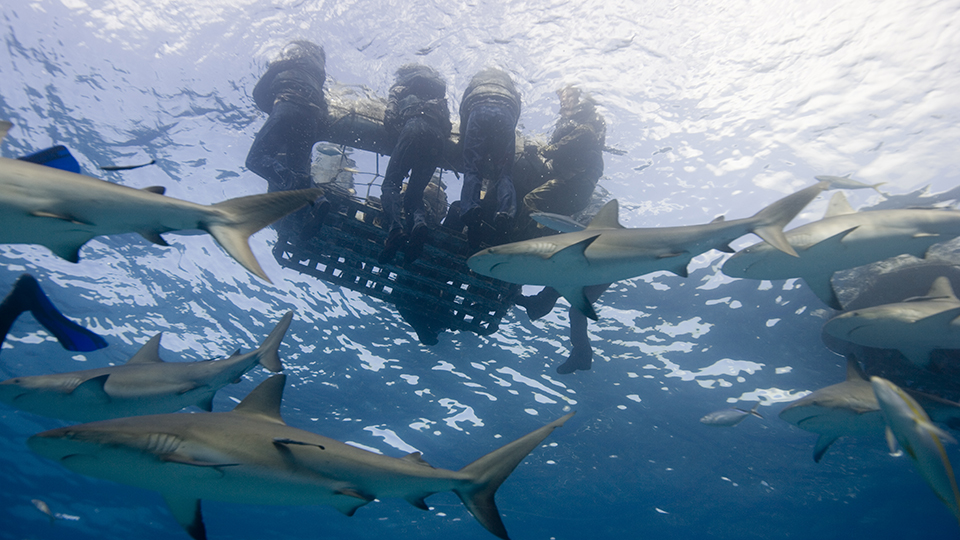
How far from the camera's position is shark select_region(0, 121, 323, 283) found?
2074mm

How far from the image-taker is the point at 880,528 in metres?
27.3

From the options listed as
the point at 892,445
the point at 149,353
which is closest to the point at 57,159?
the point at 149,353

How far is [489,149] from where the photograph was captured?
7832mm

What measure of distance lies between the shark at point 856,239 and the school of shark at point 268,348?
0.06 ft

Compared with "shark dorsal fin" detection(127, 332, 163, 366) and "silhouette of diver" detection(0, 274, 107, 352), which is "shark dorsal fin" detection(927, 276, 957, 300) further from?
"shark dorsal fin" detection(127, 332, 163, 366)

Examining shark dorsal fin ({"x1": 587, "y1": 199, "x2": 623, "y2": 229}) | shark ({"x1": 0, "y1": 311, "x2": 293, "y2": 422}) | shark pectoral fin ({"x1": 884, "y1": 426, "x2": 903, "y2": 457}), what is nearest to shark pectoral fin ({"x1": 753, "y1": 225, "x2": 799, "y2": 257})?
shark dorsal fin ({"x1": 587, "y1": 199, "x2": 623, "y2": 229})

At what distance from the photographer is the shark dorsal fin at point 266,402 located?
371cm

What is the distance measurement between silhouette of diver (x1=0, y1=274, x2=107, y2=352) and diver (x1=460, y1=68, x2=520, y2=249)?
5216 mm

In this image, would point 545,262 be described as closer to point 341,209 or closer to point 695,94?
point 341,209

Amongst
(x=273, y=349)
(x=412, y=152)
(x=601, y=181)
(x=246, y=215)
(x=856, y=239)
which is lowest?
(x=273, y=349)

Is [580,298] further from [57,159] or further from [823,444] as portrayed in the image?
[823,444]

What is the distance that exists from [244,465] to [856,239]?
6.13 m

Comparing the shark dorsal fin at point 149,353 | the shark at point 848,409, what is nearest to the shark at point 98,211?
the shark dorsal fin at point 149,353

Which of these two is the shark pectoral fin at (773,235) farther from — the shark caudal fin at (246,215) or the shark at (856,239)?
the shark caudal fin at (246,215)
